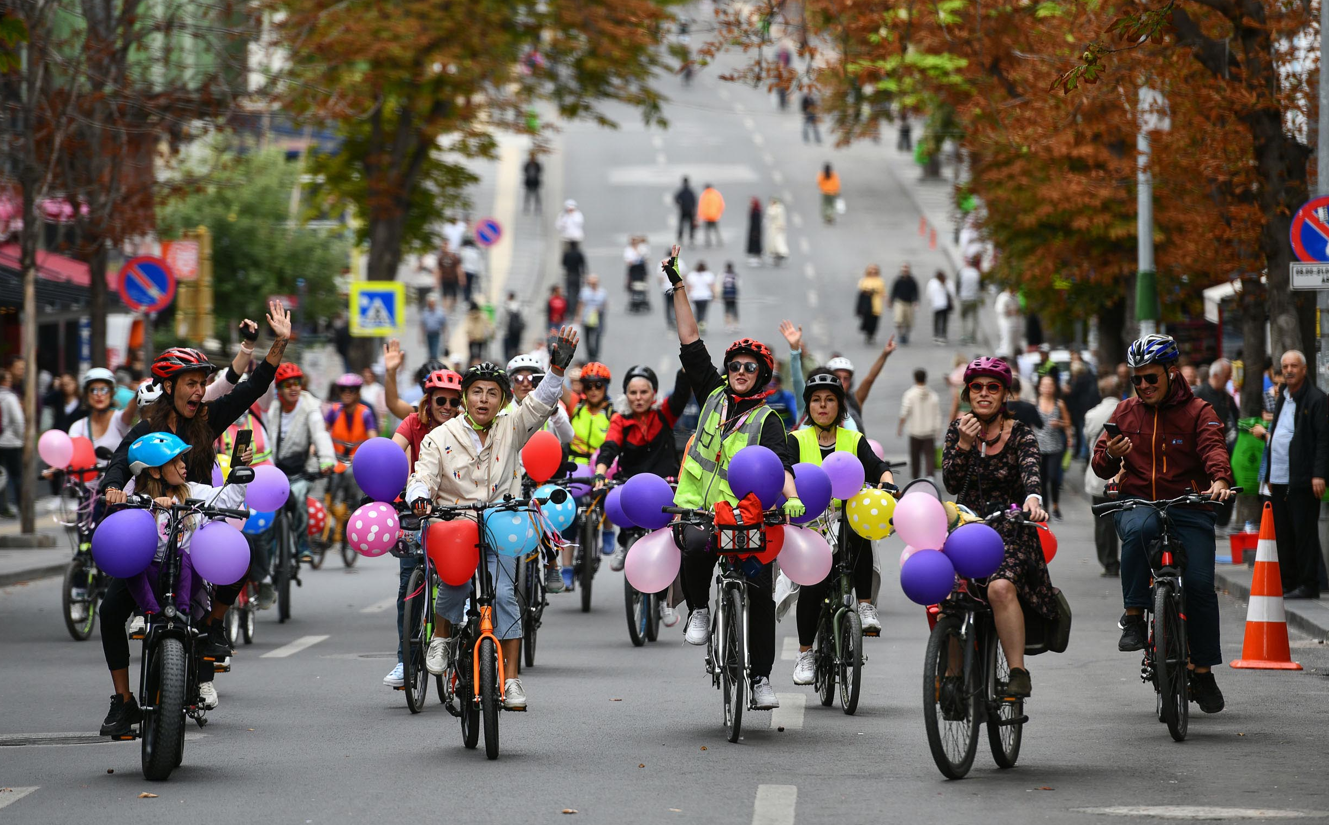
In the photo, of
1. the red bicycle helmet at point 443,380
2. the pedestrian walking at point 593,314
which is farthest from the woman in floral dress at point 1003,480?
the pedestrian walking at point 593,314

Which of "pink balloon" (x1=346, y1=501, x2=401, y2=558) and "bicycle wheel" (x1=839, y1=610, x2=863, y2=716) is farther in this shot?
"bicycle wheel" (x1=839, y1=610, x2=863, y2=716)

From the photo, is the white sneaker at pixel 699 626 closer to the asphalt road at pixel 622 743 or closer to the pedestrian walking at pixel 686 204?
the asphalt road at pixel 622 743

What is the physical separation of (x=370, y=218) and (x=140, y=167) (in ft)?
17.7

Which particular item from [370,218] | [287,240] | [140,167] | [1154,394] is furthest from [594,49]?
[1154,394]

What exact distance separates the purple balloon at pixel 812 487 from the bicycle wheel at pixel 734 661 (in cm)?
70

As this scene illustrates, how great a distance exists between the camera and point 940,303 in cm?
4375


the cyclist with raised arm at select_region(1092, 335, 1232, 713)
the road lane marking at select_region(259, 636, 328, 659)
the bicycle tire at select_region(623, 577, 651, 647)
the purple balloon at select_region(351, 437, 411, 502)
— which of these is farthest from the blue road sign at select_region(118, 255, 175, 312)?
the cyclist with raised arm at select_region(1092, 335, 1232, 713)

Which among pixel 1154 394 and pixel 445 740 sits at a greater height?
pixel 1154 394

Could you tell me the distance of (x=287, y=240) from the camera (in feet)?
133

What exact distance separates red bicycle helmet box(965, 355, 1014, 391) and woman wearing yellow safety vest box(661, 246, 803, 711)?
3.56 ft

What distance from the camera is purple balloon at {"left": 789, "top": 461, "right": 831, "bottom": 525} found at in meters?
9.62

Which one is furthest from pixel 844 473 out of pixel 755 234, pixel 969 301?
pixel 755 234

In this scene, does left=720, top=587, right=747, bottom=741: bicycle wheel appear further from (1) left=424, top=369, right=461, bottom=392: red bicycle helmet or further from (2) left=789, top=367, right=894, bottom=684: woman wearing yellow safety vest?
(1) left=424, top=369, right=461, bottom=392: red bicycle helmet

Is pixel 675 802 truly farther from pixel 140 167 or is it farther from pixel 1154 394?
pixel 140 167
